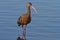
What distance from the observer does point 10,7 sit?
13.7 meters

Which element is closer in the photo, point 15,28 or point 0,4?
point 15,28

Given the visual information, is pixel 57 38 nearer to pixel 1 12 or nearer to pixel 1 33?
pixel 1 33

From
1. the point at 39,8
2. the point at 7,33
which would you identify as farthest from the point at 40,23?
the point at 39,8

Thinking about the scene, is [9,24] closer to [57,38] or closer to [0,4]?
[57,38]

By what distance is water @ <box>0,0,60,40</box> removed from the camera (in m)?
9.15

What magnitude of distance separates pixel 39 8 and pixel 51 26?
10.7 feet

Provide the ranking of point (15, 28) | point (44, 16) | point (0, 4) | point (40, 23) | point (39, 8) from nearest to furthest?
point (15, 28)
point (40, 23)
point (44, 16)
point (39, 8)
point (0, 4)

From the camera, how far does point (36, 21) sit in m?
11.0

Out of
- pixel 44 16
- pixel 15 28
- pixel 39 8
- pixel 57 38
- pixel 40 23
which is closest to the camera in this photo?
pixel 57 38

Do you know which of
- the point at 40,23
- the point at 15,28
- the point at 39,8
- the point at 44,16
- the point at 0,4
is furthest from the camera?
the point at 0,4

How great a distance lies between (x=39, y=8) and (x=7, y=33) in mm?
4254

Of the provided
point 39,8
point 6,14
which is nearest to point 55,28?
point 6,14

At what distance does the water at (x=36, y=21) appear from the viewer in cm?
915

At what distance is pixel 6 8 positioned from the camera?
13445 mm
